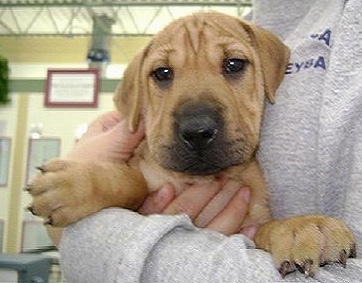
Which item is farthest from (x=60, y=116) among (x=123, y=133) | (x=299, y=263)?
(x=299, y=263)

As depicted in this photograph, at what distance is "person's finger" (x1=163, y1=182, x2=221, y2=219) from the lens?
132 centimetres

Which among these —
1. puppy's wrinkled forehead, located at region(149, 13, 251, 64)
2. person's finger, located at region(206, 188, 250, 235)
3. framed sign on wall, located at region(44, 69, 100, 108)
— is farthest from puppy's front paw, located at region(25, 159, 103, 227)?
framed sign on wall, located at region(44, 69, 100, 108)

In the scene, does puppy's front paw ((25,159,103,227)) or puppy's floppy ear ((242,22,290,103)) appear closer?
puppy's front paw ((25,159,103,227))

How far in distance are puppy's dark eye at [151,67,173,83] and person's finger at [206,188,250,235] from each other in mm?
312

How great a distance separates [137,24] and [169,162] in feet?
13.7

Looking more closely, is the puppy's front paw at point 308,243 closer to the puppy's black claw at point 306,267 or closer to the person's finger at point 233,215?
the puppy's black claw at point 306,267

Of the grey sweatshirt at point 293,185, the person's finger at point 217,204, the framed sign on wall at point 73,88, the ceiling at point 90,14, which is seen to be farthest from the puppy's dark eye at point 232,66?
the ceiling at point 90,14

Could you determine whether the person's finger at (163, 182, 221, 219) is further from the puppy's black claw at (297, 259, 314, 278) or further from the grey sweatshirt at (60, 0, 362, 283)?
the puppy's black claw at (297, 259, 314, 278)

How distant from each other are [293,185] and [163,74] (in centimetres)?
44

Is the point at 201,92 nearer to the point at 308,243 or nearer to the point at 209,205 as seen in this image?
the point at 209,205

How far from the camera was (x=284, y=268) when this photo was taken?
971 mm

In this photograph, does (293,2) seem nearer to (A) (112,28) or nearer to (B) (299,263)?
(B) (299,263)

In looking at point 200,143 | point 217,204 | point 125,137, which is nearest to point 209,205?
point 217,204

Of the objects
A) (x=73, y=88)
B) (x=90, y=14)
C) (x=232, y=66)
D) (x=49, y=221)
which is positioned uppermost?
(x=90, y=14)
